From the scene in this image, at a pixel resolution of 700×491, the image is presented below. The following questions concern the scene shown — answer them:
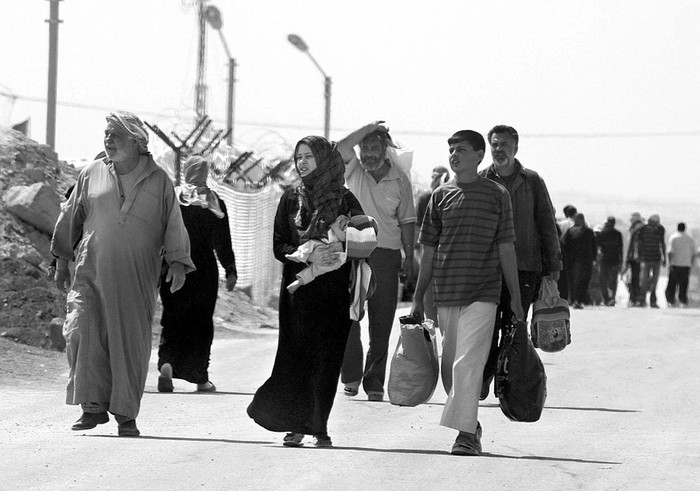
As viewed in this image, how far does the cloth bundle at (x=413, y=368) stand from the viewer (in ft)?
→ 28.1

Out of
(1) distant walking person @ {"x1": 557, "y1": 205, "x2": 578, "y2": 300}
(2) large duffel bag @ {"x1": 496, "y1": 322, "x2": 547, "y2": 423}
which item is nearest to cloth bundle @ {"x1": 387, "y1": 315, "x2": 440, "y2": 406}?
(2) large duffel bag @ {"x1": 496, "y1": 322, "x2": 547, "y2": 423}

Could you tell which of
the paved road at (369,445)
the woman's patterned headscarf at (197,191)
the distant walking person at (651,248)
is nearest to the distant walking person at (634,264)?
the distant walking person at (651,248)

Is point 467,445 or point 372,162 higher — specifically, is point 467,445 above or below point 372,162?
below

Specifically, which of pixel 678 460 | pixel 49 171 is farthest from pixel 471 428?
pixel 49 171

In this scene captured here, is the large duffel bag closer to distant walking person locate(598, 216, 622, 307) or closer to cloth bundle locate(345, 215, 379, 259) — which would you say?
cloth bundle locate(345, 215, 379, 259)

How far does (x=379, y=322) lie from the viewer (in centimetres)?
1106

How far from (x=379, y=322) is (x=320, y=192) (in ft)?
9.03

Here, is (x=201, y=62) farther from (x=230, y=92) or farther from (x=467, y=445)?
(x=467, y=445)

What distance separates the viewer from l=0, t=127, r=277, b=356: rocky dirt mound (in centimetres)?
1541

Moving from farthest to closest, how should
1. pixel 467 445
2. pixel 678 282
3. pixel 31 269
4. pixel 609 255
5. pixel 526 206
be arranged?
pixel 678 282 < pixel 609 255 < pixel 31 269 < pixel 526 206 < pixel 467 445

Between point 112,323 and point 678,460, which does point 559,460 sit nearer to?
point 678,460

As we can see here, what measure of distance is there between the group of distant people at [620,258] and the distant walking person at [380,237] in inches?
564

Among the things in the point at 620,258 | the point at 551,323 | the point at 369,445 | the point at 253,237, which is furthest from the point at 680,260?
the point at 369,445

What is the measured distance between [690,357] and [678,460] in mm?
7119
